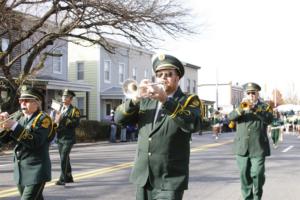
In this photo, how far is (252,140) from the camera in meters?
7.75

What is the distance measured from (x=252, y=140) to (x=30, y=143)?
371 centimetres

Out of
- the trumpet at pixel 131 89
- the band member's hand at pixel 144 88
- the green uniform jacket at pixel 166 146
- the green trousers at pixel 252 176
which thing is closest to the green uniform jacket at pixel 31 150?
the green uniform jacket at pixel 166 146

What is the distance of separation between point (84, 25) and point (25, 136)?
48.3 feet

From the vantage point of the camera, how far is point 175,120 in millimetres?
4113

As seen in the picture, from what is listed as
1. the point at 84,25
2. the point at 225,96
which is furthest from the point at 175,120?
the point at 225,96

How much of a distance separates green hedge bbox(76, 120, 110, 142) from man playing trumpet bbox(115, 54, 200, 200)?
74.3 ft

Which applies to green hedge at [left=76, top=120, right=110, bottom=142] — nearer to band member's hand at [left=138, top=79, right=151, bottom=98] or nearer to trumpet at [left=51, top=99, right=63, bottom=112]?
trumpet at [left=51, top=99, right=63, bottom=112]

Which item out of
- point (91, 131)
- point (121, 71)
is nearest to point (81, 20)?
point (91, 131)

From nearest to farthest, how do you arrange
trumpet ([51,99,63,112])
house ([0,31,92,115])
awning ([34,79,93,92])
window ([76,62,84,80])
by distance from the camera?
trumpet ([51,99,63,112])
house ([0,31,92,115])
awning ([34,79,93,92])
window ([76,62,84,80])

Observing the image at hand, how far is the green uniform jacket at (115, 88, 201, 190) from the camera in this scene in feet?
13.8

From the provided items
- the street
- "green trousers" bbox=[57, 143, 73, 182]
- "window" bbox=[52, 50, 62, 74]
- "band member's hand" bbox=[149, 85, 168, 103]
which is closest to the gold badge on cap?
"band member's hand" bbox=[149, 85, 168, 103]

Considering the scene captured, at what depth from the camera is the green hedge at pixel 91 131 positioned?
88.5ft

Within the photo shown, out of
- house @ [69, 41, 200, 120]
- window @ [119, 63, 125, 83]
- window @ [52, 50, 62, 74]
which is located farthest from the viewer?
window @ [119, 63, 125, 83]

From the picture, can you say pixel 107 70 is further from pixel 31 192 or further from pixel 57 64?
pixel 31 192
